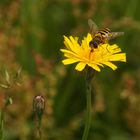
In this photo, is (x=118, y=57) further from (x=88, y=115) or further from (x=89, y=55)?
(x=88, y=115)

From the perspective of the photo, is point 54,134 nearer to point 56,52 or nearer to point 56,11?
point 56,52

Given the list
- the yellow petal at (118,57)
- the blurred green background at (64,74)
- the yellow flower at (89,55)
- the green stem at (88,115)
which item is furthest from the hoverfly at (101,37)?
the blurred green background at (64,74)

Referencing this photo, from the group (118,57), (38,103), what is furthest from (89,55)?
(38,103)

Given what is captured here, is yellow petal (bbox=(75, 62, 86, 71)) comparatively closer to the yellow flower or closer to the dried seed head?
the yellow flower

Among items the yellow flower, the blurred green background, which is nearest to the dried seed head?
the yellow flower

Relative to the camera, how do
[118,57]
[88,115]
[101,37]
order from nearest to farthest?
1. [88,115]
2. [118,57]
3. [101,37]

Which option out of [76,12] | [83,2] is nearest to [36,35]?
[76,12]

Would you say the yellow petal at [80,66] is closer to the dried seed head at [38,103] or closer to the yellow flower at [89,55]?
the yellow flower at [89,55]

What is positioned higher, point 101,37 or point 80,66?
point 101,37
